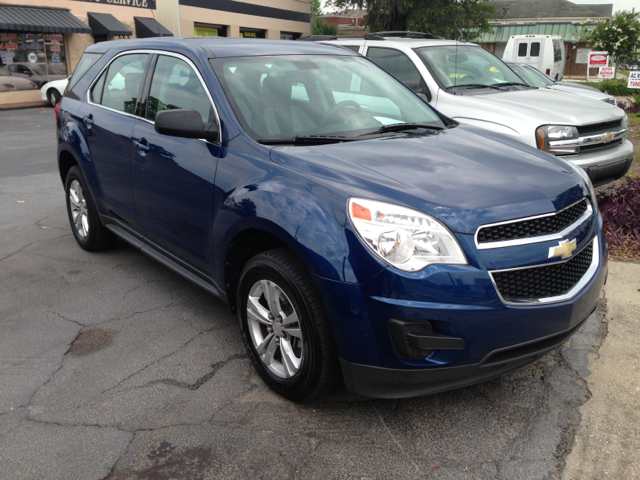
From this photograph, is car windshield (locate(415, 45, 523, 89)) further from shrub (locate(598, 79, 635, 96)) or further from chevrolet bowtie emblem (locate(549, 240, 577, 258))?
shrub (locate(598, 79, 635, 96))

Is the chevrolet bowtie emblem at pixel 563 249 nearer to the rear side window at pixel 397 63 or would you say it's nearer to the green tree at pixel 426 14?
the rear side window at pixel 397 63

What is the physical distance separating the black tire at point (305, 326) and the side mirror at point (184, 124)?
2.61 ft

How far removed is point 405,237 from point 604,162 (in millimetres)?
4594

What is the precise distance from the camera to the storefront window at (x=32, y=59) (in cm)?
2134

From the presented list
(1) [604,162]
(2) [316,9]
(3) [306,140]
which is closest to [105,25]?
(1) [604,162]

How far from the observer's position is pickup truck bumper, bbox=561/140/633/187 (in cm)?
606

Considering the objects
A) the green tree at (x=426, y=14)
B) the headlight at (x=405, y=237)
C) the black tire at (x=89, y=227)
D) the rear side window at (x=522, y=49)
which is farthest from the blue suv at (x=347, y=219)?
the green tree at (x=426, y=14)

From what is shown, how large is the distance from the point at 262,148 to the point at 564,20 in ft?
187

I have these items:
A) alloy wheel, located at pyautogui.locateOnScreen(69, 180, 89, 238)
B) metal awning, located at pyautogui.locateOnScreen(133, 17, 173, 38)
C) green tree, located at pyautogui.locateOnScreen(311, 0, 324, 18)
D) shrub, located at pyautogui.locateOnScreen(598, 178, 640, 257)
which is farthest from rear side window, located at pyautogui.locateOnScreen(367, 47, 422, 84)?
green tree, located at pyautogui.locateOnScreen(311, 0, 324, 18)

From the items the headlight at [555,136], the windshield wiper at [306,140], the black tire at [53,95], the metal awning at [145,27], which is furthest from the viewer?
the metal awning at [145,27]

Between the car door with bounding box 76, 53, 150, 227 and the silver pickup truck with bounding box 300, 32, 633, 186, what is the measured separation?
3.24m

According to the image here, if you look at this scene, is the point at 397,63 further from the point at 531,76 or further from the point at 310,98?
the point at 531,76

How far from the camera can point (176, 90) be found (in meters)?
3.90

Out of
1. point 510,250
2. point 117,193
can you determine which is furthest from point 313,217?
point 117,193
